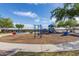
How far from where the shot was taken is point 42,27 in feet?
9.43

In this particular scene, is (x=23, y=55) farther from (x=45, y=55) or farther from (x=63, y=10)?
(x=63, y=10)

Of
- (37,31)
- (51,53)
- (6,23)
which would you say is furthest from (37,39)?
(6,23)

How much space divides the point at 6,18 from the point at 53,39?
600 millimetres

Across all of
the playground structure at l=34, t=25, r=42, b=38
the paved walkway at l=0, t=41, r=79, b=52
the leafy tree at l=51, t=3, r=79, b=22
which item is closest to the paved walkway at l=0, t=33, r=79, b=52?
the paved walkway at l=0, t=41, r=79, b=52

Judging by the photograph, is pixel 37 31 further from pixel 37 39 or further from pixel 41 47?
pixel 41 47

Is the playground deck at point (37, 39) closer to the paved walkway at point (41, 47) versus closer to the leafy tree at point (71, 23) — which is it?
the paved walkway at point (41, 47)

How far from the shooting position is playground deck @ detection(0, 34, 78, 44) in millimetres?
2885

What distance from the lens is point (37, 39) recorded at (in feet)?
9.51

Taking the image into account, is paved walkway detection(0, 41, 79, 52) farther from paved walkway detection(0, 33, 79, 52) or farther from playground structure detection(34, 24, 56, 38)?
playground structure detection(34, 24, 56, 38)

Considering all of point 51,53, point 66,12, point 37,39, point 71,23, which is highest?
point 66,12

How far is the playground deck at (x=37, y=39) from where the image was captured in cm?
288

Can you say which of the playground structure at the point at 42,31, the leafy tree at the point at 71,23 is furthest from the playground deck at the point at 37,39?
the leafy tree at the point at 71,23


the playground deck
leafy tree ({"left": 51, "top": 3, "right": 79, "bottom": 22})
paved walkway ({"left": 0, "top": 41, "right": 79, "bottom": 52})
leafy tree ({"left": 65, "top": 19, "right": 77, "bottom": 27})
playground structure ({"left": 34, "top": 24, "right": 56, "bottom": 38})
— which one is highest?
leafy tree ({"left": 51, "top": 3, "right": 79, "bottom": 22})

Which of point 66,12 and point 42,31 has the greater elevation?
point 66,12
